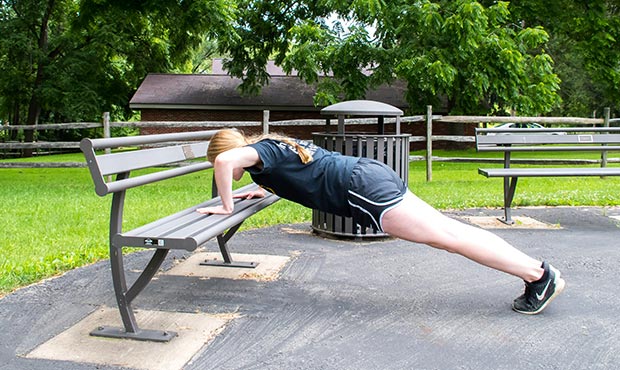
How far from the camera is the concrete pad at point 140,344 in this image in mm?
3176

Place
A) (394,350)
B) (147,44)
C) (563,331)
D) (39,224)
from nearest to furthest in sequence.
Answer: (394,350)
(563,331)
(39,224)
(147,44)

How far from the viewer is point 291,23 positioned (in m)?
22.5

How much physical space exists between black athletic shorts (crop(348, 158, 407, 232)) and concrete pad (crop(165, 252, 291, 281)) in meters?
1.27

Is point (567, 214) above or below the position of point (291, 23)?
below

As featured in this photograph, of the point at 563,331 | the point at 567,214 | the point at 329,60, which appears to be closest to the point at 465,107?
the point at 329,60

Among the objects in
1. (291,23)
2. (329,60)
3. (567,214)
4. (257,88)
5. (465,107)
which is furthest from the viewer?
(257,88)

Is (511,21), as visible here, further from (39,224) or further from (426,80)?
(39,224)

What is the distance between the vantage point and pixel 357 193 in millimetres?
3682

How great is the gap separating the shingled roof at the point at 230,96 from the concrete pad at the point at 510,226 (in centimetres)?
1944

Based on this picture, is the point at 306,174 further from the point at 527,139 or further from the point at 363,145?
the point at 527,139

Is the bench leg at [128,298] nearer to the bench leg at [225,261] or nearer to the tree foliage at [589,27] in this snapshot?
the bench leg at [225,261]

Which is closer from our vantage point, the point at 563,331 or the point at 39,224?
the point at 563,331

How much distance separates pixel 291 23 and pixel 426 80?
25.3 feet

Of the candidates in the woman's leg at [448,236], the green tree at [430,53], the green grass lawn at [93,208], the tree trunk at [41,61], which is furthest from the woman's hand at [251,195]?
Result: the tree trunk at [41,61]
